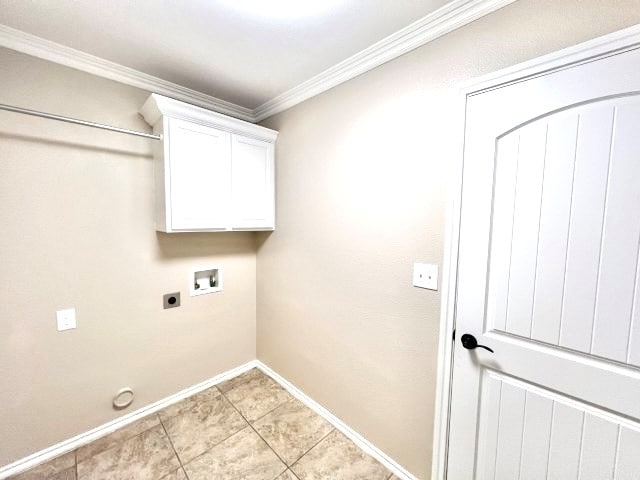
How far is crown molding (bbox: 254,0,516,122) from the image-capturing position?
113 centimetres

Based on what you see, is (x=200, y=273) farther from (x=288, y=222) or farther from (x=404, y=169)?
(x=404, y=169)

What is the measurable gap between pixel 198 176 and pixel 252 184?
0.42 meters

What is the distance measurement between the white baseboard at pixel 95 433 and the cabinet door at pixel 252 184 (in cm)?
142

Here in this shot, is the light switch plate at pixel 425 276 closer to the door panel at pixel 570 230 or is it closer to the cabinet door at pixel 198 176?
the door panel at pixel 570 230

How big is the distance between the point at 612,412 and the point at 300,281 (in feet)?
5.53

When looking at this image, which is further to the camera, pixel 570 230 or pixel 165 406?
pixel 165 406

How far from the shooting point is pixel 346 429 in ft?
5.86

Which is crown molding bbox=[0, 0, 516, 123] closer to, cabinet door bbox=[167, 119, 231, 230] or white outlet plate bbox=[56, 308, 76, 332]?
cabinet door bbox=[167, 119, 231, 230]

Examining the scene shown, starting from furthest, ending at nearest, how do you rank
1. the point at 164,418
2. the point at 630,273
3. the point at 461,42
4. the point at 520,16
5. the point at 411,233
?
the point at 164,418
the point at 411,233
the point at 461,42
the point at 520,16
the point at 630,273

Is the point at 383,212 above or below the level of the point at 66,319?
above

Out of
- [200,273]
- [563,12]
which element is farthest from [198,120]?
[563,12]

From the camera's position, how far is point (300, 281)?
207 cm

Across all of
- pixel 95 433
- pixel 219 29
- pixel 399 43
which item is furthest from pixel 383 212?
pixel 95 433

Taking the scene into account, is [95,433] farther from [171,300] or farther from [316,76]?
[316,76]
